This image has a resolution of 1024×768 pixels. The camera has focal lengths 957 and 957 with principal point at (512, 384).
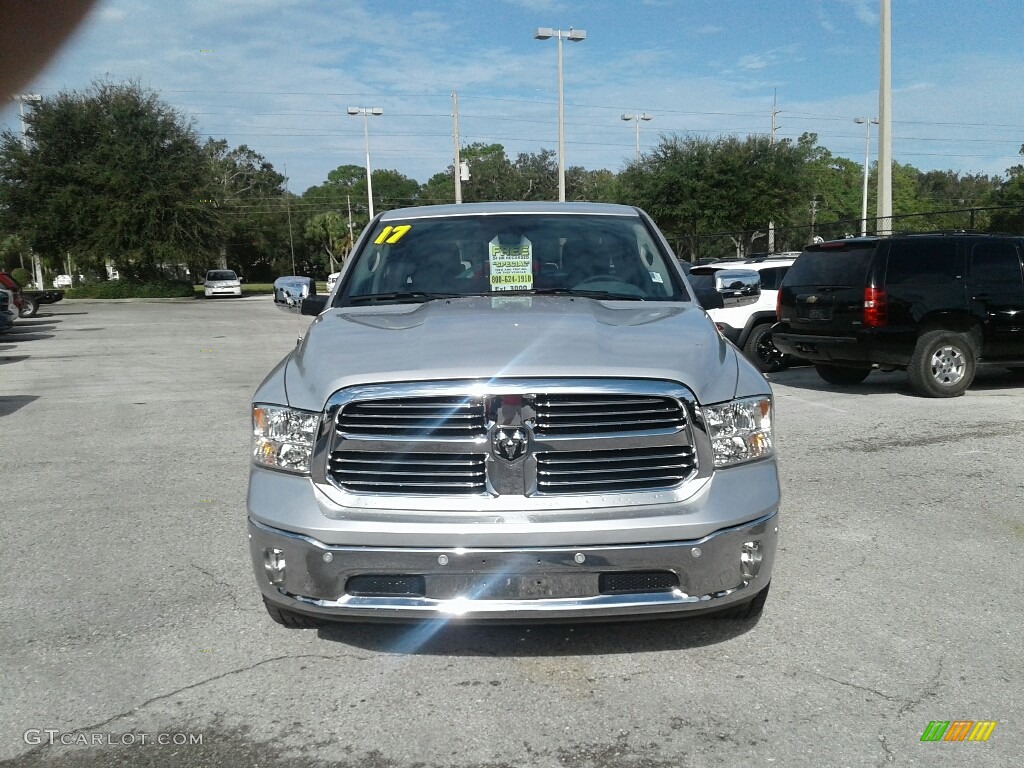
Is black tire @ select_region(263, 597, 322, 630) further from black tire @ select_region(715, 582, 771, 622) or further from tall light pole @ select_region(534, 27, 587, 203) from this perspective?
tall light pole @ select_region(534, 27, 587, 203)

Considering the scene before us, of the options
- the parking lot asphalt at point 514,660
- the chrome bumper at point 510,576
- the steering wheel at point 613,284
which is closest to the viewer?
the parking lot asphalt at point 514,660

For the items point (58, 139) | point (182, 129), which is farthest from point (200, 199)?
point (58, 139)

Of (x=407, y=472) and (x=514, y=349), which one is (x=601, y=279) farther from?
(x=407, y=472)

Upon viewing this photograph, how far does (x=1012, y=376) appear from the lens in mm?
12508

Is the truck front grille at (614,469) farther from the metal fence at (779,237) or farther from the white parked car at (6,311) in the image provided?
the metal fence at (779,237)

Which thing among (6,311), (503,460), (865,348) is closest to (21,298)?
(6,311)

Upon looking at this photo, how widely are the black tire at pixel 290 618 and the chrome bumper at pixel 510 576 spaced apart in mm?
268

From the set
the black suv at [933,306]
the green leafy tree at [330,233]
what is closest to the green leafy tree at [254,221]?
the green leafy tree at [330,233]

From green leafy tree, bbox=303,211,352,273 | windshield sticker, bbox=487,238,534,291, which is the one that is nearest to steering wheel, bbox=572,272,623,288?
windshield sticker, bbox=487,238,534,291

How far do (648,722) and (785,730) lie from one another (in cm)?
45

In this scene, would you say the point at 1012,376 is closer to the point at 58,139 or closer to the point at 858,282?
the point at 858,282

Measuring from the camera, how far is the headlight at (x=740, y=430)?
3.48m

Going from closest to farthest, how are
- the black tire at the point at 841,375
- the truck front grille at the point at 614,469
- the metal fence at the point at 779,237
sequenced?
the truck front grille at the point at 614,469
the black tire at the point at 841,375
the metal fence at the point at 779,237

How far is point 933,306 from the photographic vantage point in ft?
34.1
